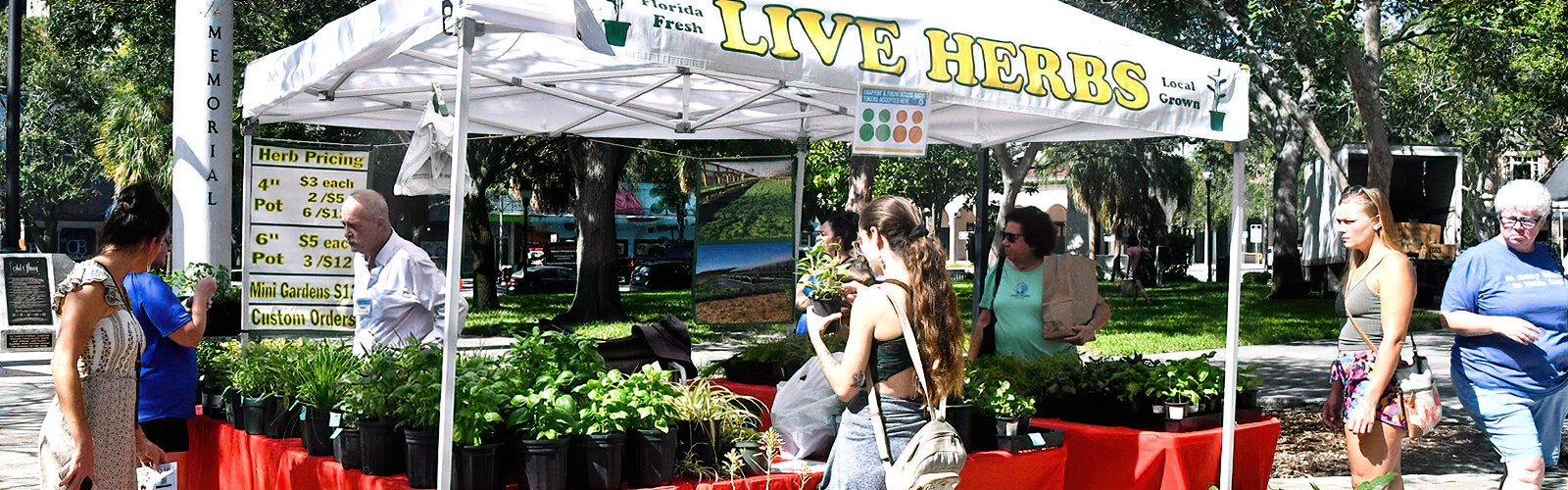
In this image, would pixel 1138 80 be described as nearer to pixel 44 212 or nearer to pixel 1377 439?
pixel 1377 439

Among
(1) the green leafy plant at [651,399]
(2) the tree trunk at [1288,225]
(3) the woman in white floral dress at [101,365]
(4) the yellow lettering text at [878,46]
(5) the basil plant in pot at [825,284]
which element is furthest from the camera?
(2) the tree trunk at [1288,225]

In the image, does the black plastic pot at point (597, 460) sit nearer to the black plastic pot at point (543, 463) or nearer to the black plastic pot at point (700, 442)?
the black plastic pot at point (543, 463)

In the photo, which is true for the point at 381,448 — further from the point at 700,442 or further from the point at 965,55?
the point at 965,55

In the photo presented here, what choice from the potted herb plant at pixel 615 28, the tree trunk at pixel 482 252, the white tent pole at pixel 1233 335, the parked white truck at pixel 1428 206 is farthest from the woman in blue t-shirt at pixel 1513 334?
the parked white truck at pixel 1428 206

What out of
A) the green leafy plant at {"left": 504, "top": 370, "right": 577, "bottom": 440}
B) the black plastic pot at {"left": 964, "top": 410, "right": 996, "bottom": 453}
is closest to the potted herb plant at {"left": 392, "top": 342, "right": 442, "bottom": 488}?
the green leafy plant at {"left": 504, "top": 370, "right": 577, "bottom": 440}

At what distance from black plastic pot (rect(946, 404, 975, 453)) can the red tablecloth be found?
828 millimetres

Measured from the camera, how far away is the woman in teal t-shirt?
613 cm

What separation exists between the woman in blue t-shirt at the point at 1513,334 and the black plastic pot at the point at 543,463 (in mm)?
3415

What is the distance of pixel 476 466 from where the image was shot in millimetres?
3738

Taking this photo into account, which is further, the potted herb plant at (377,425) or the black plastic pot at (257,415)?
the black plastic pot at (257,415)

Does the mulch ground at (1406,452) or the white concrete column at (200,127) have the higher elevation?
the white concrete column at (200,127)

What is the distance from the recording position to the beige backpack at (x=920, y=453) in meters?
3.70

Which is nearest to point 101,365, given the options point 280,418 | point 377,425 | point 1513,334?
point 377,425

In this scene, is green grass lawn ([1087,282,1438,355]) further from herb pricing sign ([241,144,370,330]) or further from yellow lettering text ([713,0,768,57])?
yellow lettering text ([713,0,768,57])
